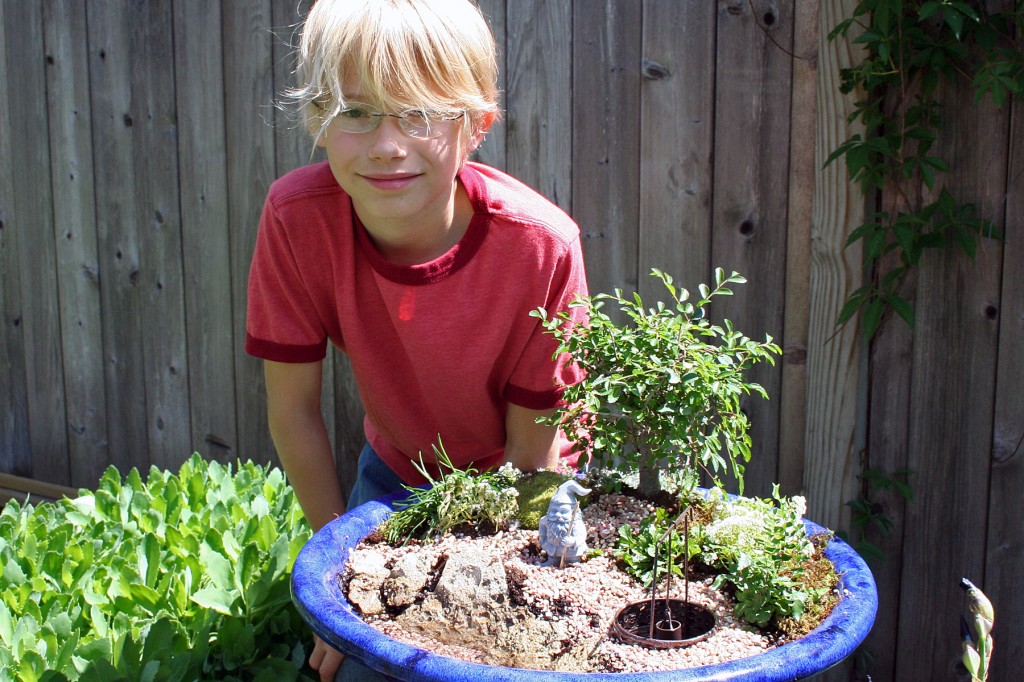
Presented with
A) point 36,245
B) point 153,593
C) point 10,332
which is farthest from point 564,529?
point 10,332

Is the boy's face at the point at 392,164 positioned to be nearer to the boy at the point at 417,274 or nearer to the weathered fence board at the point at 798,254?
the boy at the point at 417,274

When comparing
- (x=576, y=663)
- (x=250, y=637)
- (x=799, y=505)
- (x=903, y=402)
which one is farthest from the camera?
(x=903, y=402)

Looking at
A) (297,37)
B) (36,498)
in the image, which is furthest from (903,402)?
(36,498)

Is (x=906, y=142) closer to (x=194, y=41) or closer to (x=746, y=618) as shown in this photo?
(x=746, y=618)

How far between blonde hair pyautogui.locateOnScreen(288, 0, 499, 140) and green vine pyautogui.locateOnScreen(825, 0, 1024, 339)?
3.72 ft

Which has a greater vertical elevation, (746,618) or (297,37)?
(297,37)

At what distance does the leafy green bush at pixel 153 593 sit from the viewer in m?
1.79

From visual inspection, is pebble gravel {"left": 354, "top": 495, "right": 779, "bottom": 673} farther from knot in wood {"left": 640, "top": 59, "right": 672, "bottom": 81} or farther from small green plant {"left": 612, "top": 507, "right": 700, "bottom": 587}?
knot in wood {"left": 640, "top": 59, "right": 672, "bottom": 81}

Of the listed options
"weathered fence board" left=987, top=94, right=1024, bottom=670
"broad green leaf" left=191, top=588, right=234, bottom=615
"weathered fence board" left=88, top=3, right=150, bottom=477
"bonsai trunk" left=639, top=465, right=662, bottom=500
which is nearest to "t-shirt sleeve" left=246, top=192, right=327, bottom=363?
"broad green leaf" left=191, top=588, right=234, bottom=615

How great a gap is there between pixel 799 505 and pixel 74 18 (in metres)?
3.30

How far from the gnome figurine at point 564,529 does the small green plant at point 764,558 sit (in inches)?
7.0

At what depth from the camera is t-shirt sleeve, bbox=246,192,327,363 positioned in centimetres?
186

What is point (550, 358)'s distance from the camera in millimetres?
1831

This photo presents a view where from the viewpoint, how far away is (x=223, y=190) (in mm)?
3357
